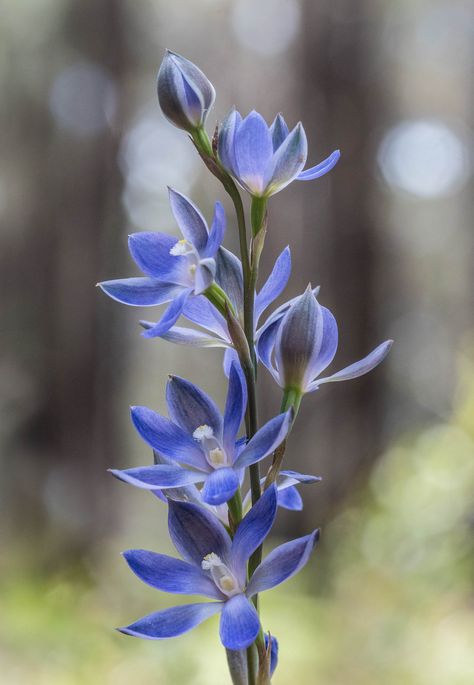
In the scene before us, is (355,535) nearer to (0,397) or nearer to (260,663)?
(0,397)

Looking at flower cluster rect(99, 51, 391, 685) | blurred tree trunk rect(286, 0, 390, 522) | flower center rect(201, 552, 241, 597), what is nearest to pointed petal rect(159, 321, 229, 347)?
flower cluster rect(99, 51, 391, 685)

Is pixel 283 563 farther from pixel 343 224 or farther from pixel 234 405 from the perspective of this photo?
pixel 343 224

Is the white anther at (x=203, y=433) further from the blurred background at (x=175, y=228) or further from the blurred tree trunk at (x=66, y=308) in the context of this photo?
the blurred tree trunk at (x=66, y=308)

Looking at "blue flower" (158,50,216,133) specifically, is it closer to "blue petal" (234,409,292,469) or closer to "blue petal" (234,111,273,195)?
"blue petal" (234,111,273,195)

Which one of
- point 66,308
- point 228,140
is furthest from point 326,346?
point 66,308

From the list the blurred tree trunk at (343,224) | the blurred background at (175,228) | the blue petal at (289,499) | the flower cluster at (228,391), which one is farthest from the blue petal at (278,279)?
the blurred tree trunk at (343,224)

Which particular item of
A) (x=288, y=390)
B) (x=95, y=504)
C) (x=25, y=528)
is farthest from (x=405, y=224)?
(x=288, y=390)
